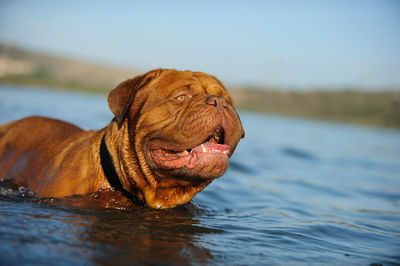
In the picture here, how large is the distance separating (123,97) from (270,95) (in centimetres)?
9083

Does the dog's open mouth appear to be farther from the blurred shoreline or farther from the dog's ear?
the blurred shoreline

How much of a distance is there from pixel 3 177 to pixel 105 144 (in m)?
1.80

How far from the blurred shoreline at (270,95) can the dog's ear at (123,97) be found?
5074 centimetres

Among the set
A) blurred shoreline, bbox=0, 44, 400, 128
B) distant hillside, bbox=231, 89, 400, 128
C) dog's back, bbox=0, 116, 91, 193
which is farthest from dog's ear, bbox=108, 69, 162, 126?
distant hillside, bbox=231, 89, 400, 128

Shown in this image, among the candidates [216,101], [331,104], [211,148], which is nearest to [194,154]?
[211,148]

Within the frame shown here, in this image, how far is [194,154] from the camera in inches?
150

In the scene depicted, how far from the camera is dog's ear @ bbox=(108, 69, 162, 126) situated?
3913 millimetres

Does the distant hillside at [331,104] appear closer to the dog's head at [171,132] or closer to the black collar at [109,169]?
the dog's head at [171,132]

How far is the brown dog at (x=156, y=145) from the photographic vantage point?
3.78 m

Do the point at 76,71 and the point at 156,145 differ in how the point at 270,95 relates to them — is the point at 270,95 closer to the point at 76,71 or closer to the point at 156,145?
the point at 76,71

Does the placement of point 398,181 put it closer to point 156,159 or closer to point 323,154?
point 323,154

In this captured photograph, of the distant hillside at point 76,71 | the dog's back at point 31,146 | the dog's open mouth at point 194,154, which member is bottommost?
the dog's back at point 31,146

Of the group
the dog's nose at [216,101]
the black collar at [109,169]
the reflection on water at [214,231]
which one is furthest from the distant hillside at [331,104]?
the black collar at [109,169]

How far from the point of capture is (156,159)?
3.90 m
